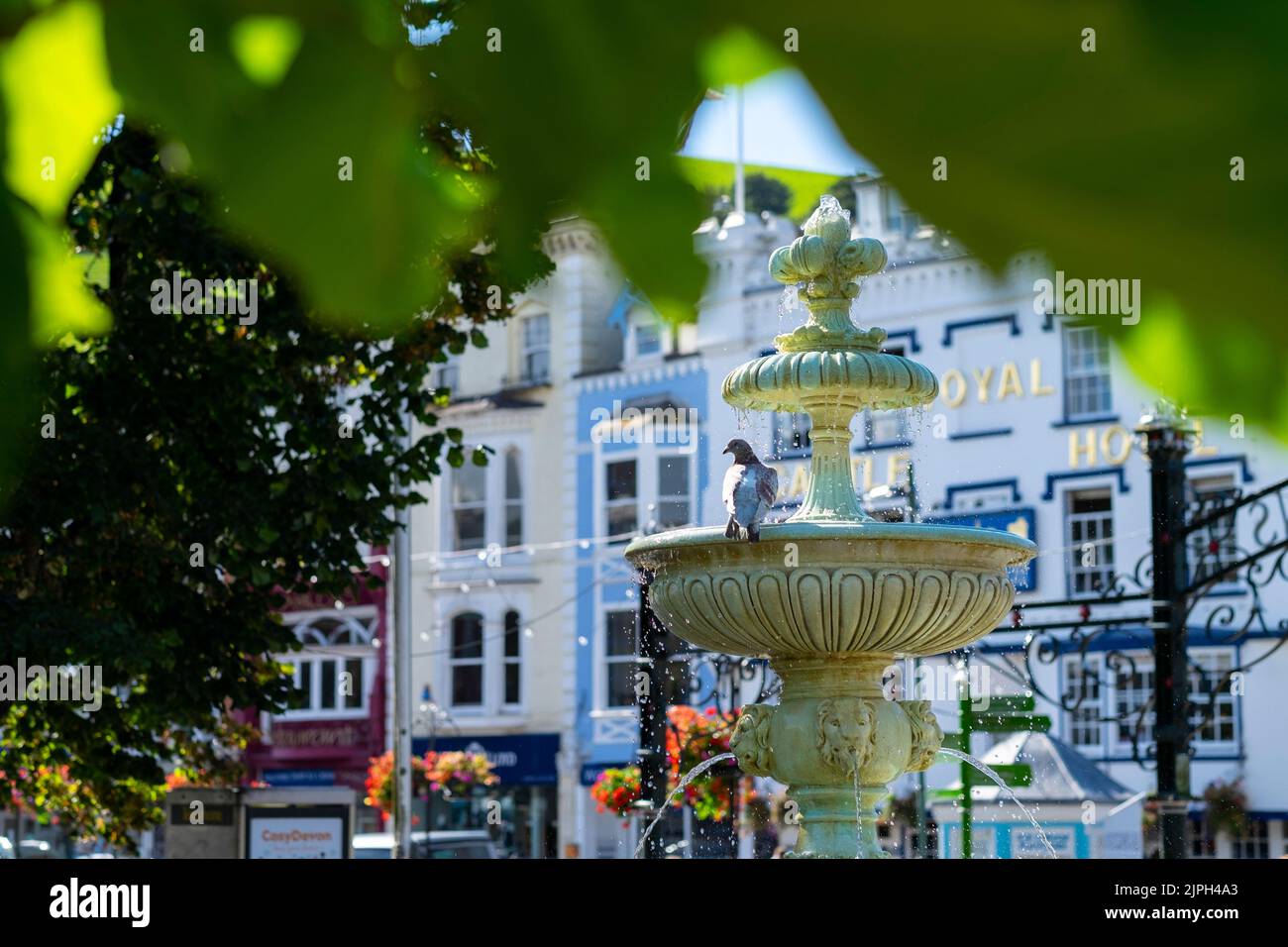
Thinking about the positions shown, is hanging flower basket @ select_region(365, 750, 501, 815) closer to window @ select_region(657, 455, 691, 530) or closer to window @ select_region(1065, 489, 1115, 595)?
window @ select_region(657, 455, 691, 530)

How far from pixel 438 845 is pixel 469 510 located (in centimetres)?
941

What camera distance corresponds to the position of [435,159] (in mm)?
792

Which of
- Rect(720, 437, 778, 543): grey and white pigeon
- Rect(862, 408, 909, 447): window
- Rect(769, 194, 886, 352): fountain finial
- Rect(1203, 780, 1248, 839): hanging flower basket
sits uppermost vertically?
Rect(862, 408, 909, 447): window

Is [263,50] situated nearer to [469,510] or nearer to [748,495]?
[748,495]

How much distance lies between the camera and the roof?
1602 centimetres

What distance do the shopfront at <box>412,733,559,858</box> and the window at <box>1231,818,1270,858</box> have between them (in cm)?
1081

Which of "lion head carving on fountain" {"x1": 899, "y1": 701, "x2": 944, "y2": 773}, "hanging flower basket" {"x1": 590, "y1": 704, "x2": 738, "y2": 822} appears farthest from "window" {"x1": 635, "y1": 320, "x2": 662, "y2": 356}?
"hanging flower basket" {"x1": 590, "y1": 704, "x2": 738, "y2": 822}

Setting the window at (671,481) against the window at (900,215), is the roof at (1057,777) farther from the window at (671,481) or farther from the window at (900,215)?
the window at (900,215)

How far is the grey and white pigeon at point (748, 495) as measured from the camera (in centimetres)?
811

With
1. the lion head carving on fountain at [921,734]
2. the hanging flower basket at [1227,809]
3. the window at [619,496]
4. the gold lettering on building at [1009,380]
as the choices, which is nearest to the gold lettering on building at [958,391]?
the gold lettering on building at [1009,380]

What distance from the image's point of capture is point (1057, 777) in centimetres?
1623

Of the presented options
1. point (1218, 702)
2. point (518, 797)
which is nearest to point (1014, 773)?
point (1218, 702)

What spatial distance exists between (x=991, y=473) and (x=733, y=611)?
1538 cm
